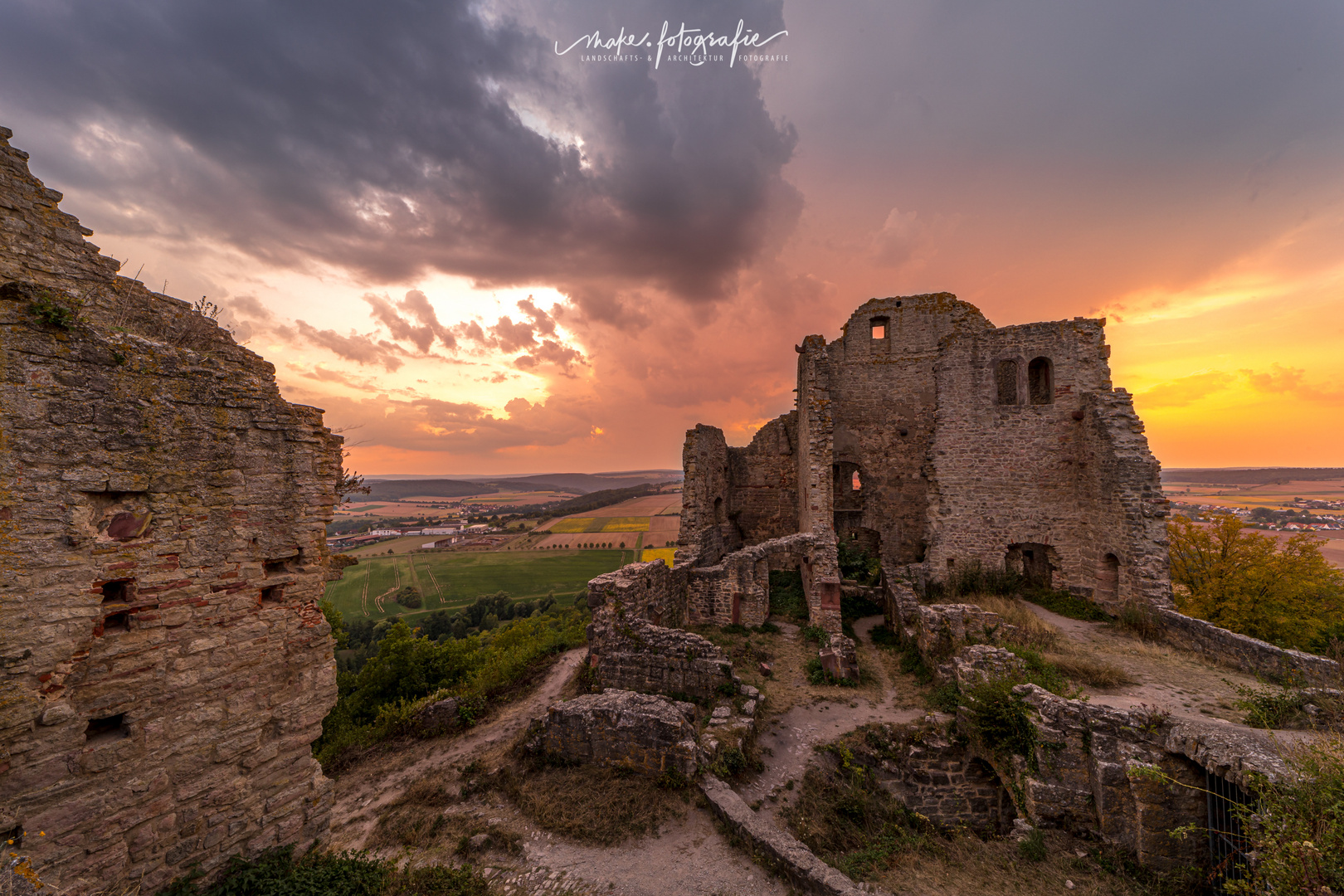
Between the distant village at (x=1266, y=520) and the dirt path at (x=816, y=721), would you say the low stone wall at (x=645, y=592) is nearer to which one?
the dirt path at (x=816, y=721)

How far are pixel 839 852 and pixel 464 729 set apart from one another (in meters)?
7.91

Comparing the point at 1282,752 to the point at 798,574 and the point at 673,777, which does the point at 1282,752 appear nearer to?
the point at 673,777

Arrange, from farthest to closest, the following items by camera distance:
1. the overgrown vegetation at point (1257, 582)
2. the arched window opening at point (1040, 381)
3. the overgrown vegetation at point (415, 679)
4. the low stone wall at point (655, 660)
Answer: the arched window opening at point (1040, 381) < the overgrown vegetation at point (1257, 582) < the overgrown vegetation at point (415, 679) < the low stone wall at point (655, 660)

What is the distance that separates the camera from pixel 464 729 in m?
10.1

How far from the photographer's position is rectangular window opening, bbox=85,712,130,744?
3926 millimetres

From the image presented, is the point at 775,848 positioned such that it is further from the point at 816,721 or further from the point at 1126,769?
the point at 1126,769

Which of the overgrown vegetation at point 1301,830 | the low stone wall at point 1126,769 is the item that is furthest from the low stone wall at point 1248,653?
the overgrown vegetation at point 1301,830

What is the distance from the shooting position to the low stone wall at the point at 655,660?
923 cm

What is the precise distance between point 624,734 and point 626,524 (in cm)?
4469

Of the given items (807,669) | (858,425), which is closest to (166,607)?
(807,669)

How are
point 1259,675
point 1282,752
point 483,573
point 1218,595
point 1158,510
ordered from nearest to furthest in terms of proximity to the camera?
point 1282,752 → point 1259,675 → point 1158,510 → point 1218,595 → point 483,573

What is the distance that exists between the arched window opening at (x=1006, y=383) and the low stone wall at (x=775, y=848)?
14366 millimetres

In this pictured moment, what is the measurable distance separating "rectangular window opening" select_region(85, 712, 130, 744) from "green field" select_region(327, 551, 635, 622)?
106ft

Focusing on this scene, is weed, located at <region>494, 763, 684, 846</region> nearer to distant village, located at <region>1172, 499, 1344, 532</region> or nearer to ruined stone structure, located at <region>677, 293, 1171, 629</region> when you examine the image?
ruined stone structure, located at <region>677, 293, 1171, 629</region>
